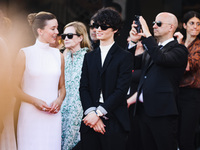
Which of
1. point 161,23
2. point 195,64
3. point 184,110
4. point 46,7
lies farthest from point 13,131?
point 46,7

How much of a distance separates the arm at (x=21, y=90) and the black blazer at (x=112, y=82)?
1.66ft

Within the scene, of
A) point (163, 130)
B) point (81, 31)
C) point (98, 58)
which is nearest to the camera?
point (98, 58)

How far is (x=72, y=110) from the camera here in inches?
168

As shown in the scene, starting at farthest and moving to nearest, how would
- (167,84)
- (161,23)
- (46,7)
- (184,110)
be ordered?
(46,7)
(184,110)
(161,23)
(167,84)

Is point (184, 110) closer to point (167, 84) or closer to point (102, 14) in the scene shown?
point (167, 84)

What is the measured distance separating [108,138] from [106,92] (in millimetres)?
454

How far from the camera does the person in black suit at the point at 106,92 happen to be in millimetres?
3020

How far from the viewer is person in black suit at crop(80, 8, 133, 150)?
9.91ft

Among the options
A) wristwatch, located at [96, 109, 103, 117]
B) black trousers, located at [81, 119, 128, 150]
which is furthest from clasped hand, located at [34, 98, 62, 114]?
wristwatch, located at [96, 109, 103, 117]

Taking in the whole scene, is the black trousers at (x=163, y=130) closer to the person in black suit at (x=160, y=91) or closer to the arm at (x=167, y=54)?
the person in black suit at (x=160, y=91)

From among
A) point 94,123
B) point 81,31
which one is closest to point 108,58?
point 94,123

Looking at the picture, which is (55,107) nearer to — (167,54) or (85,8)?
(167,54)

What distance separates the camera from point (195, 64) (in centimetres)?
460

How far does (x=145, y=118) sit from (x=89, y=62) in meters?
1.11
